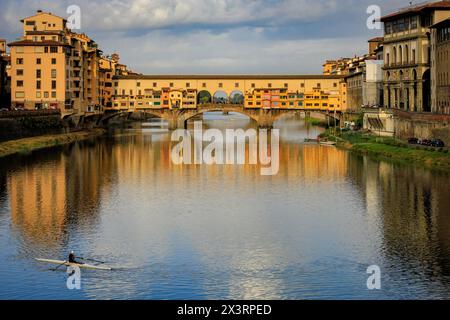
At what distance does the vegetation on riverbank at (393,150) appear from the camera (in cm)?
4781

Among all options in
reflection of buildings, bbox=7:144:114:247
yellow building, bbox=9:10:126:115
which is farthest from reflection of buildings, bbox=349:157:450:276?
yellow building, bbox=9:10:126:115

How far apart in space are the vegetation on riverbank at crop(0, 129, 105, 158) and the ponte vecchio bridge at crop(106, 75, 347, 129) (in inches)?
695

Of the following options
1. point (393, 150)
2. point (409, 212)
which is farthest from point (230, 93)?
point (409, 212)

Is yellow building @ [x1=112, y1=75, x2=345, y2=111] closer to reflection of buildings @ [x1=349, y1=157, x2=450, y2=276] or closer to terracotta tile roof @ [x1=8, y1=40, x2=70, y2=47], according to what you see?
terracotta tile roof @ [x1=8, y1=40, x2=70, y2=47]

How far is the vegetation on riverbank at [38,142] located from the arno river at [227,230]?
8.63 meters

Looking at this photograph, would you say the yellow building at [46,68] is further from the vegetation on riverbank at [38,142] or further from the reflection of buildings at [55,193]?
the reflection of buildings at [55,193]

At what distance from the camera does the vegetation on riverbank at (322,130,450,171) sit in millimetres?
47812

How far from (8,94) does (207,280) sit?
7677cm

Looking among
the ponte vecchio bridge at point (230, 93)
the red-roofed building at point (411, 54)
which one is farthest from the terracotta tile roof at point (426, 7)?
the ponte vecchio bridge at point (230, 93)

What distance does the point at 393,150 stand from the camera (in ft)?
182

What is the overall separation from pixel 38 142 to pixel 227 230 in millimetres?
39846

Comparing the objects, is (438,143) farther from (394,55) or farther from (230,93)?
(230,93)

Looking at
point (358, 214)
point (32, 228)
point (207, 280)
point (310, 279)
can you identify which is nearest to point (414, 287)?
point (310, 279)

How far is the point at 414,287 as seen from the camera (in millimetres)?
22750
